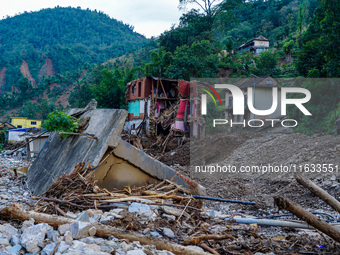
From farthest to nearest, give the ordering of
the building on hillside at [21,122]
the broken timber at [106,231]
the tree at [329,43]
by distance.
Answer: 1. the building on hillside at [21,122]
2. the tree at [329,43]
3. the broken timber at [106,231]

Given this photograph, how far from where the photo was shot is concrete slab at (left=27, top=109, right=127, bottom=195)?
509 centimetres

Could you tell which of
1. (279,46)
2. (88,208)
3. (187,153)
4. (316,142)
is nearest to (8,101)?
(279,46)

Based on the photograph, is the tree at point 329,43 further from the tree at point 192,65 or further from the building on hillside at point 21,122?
the building on hillside at point 21,122

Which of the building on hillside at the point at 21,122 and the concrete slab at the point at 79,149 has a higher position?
the concrete slab at the point at 79,149

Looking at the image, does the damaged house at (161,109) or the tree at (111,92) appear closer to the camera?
the damaged house at (161,109)

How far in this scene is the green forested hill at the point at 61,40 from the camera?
9369 centimetres

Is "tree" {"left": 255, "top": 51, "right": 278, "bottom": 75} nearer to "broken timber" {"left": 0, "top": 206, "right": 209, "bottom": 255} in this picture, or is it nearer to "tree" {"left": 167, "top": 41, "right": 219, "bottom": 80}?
"tree" {"left": 167, "top": 41, "right": 219, "bottom": 80}

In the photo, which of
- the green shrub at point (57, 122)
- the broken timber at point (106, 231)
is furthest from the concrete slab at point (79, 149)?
the broken timber at point (106, 231)

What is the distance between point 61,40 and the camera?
127m

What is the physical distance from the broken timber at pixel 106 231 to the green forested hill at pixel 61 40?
88.8 meters

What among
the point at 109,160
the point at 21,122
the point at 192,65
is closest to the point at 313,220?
Result: the point at 109,160

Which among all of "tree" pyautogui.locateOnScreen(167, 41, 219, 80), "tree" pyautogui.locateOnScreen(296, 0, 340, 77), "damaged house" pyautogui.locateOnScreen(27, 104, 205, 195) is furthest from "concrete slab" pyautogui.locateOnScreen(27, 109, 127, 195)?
"tree" pyautogui.locateOnScreen(167, 41, 219, 80)

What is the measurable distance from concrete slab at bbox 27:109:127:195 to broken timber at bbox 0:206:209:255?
146cm

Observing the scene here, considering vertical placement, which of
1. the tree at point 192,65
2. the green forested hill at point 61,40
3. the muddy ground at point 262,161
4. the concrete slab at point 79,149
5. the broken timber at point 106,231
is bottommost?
the muddy ground at point 262,161
